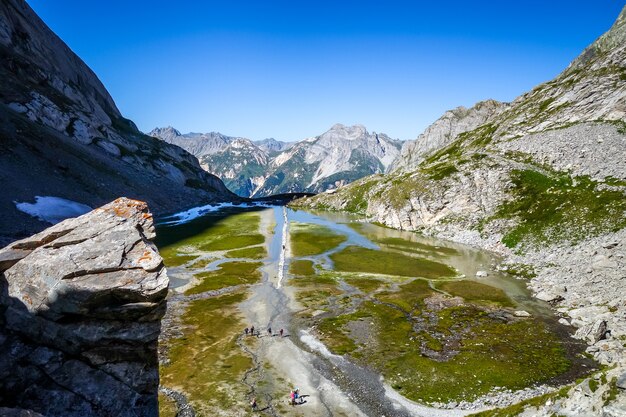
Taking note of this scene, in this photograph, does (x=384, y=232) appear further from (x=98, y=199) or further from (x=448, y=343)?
(x=98, y=199)

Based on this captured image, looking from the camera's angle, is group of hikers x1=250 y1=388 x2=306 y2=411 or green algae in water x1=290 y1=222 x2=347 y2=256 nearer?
group of hikers x1=250 y1=388 x2=306 y2=411

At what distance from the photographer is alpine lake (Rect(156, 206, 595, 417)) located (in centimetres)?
3828

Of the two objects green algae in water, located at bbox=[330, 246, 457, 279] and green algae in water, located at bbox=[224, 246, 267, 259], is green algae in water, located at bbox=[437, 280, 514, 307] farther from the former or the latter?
green algae in water, located at bbox=[224, 246, 267, 259]

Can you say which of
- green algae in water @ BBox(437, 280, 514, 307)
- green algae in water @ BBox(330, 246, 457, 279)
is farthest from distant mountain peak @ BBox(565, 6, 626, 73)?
green algae in water @ BBox(437, 280, 514, 307)

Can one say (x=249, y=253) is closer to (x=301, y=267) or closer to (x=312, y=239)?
(x=301, y=267)

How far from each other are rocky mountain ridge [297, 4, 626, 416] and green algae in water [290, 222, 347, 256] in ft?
103

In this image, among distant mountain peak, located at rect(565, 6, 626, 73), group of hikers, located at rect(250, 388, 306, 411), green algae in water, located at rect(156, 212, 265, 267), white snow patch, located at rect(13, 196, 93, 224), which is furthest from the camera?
distant mountain peak, located at rect(565, 6, 626, 73)

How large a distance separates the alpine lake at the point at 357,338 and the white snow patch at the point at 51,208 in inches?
1558

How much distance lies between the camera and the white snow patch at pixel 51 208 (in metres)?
106

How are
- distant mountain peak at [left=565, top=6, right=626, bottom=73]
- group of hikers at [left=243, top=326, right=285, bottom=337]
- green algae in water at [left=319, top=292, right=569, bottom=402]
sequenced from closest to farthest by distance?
green algae in water at [left=319, top=292, right=569, bottom=402]
group of hikers at [left=243, top=326, right=285, bottom=337]
distant mountain peak at [left=565, top=6, right=626, bottom=73]

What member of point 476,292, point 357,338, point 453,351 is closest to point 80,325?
point 357,338

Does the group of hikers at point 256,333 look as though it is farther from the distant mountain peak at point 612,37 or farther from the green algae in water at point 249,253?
the distant mountain peak at point 612,37

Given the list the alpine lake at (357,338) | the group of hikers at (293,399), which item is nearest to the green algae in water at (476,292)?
the alpine lake at (357,338)

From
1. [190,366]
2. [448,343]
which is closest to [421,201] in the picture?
[448,343]
